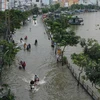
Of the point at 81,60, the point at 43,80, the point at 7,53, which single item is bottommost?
the point at 43,80

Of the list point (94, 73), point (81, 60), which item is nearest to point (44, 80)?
point (81, 60)

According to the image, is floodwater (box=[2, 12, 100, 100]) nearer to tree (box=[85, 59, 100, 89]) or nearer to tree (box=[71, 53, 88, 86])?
tree (box=[71, 53, 88, 86])

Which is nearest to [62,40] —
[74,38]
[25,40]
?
[74,38]

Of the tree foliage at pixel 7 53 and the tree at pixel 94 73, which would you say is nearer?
the tree at pixel 94 73

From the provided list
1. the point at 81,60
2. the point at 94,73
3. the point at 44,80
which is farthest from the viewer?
the point at 44,80

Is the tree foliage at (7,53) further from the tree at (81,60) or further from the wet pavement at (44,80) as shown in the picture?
the tree at (81,60)

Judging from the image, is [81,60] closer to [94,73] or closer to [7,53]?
[94,73]

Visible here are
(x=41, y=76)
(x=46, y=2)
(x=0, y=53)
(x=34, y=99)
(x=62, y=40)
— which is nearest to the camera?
(x=34, y=99)

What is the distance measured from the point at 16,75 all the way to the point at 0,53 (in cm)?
410

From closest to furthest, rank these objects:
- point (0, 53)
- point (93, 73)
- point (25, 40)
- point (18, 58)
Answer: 1. point (93, 73)
2. point (0, 53)
3. point (18, 58)
4. point (25, 40)

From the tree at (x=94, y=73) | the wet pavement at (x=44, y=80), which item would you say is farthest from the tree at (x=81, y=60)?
the tree at (x=94, y=73)

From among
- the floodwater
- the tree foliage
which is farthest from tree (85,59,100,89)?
the tree foliage

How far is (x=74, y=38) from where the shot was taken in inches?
1087

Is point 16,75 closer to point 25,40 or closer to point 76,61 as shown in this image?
point 76,61
